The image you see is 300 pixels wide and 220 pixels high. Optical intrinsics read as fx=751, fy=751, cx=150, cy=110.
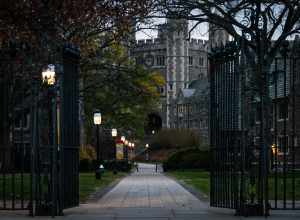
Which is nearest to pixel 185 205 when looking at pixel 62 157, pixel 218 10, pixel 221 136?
pixel 221 136

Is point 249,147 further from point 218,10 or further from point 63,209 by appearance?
point 218,10

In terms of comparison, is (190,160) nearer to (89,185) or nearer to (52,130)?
(89,185)

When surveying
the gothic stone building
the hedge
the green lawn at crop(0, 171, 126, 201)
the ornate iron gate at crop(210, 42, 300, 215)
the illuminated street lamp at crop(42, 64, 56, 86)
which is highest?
the gothic stone building

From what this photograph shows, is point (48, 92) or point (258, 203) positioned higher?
point (48, 92)

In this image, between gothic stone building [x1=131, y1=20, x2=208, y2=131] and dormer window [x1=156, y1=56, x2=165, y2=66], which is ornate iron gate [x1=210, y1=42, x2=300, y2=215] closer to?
gothic stone building [x1=131, y1=20, x2=208, y2=131]

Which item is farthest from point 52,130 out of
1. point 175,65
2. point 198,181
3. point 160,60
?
point 175,65

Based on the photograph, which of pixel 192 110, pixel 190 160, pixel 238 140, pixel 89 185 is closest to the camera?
pixel 238 140

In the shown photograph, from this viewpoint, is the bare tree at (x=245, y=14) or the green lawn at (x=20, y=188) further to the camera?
the bare tree at (x=245, y=14)

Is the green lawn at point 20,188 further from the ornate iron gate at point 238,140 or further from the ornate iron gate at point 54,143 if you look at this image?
the ornate iron gate at point 238,140

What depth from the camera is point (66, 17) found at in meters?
20.1

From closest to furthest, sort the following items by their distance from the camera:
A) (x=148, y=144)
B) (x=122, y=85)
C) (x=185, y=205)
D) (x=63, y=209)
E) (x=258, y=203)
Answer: (x=258, y=203)
(x=63, y=209)
(x=185, y=205)
(x=122, y=85)
(x=148, y=144)

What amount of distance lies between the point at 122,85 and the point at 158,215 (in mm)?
21060

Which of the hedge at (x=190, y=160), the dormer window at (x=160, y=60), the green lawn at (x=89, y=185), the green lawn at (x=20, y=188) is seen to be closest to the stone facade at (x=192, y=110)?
the dormer window at (x=160, y=60)

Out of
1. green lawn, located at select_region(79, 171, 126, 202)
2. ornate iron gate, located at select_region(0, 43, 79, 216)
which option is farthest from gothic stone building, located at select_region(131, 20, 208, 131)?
ornate iron gate, located at select_region(0, 43, 79, 216)
